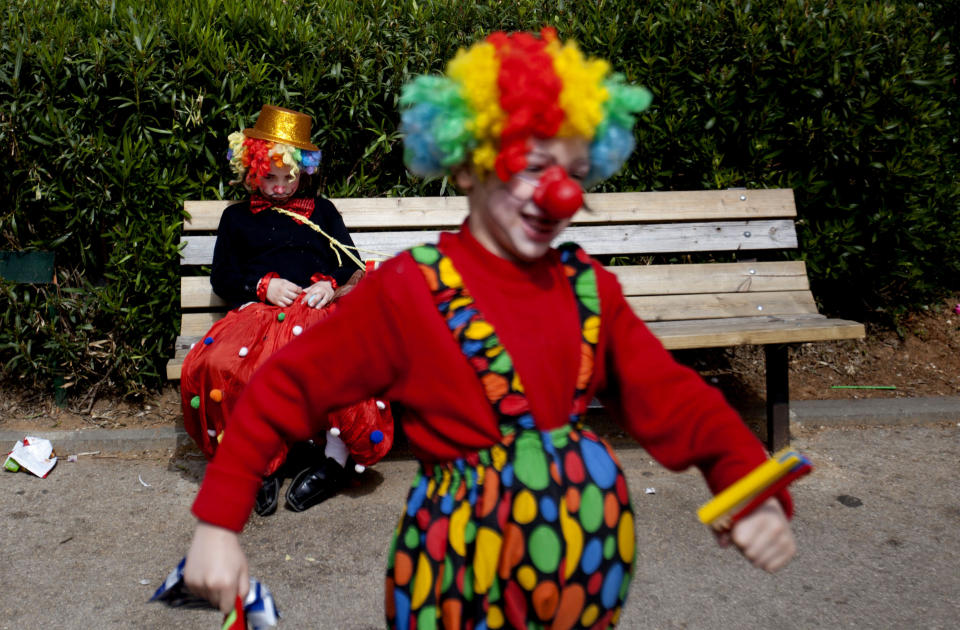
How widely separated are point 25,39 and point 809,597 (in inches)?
163

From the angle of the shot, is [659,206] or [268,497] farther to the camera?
[659,206]

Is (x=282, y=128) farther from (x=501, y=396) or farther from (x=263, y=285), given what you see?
(x=501, y=396)

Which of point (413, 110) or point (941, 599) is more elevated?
point (413, 110)

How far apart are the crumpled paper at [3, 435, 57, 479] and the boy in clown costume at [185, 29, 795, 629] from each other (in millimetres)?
3137

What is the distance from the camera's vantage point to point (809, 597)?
3.13m

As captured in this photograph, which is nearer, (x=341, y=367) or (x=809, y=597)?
(x=341, y=367)

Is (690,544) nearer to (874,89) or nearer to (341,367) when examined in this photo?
(341,367)

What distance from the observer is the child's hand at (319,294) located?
13.1 ft

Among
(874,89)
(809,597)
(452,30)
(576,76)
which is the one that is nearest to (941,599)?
(809,597)

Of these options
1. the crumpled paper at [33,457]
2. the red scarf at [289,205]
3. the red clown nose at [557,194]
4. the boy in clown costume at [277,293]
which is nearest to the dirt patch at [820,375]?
the crumpled paper at [33,457]

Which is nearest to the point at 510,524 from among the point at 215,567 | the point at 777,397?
the point at 215,567

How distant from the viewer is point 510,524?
152cm

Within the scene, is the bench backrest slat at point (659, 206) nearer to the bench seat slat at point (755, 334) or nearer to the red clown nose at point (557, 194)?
the bench seat slat at point (755, 334)

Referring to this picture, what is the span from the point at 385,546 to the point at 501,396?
84.9 inches
